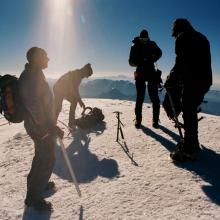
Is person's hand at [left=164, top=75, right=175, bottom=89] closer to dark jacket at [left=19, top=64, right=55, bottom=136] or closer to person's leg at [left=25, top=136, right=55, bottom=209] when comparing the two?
dark jacket at [left=19, top=64, right=55, bottom=136]

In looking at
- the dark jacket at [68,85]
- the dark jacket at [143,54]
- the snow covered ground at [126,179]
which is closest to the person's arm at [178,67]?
the snow covered ground at [126,179]

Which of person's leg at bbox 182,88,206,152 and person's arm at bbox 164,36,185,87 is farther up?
person's arm at bbox 164,36,185,87

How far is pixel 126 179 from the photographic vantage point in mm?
7430

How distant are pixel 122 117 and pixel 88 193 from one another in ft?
26.0

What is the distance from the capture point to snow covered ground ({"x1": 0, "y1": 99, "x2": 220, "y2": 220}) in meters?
5.98

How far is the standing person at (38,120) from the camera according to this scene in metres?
5.95

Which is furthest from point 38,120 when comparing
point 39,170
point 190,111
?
point 190,111

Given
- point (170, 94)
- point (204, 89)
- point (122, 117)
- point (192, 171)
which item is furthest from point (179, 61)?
point (122, 117)

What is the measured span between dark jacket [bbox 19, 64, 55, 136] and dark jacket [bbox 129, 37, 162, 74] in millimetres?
5549

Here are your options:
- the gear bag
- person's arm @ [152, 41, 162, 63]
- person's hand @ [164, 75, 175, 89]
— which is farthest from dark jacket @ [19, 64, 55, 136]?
the gear bag

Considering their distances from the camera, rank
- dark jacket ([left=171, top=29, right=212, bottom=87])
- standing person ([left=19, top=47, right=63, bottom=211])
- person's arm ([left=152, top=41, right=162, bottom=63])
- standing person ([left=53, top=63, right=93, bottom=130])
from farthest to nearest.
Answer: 1. standing person ([left=53, top=63, right=93, bottom=130])
2. person's arm ([left=152, top=41, right=162, bottom=63])
3. dark jacket ([left=171, top=29, right=212, bottom=87])
4. standing person ([left=19, top=47, right=63, bottom=211])

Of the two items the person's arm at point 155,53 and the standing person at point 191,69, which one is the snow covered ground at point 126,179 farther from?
the person's arm at point 155,53

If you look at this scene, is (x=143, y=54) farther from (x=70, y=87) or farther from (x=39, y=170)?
(x=39, y=170)

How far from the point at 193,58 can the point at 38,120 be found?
3.91 metres
